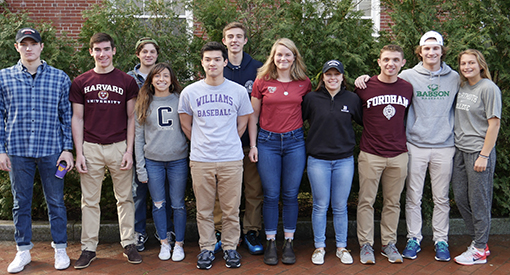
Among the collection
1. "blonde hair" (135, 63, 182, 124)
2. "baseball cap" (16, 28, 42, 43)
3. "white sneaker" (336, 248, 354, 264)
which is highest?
"baseball cap" (16, 28, 42, 43)

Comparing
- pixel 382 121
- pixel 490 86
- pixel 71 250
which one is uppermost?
pixel 490 86

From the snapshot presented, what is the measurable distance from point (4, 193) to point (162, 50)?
8.31 feet

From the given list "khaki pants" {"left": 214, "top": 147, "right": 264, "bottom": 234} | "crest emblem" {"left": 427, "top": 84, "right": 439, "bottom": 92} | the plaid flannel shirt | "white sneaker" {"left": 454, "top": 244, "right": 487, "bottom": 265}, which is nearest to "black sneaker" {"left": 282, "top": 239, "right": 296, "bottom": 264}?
"khaki pants" {"left": 214, "top": 147, "right": 264, "bottom": 234}

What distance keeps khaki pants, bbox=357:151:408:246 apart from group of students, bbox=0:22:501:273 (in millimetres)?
11

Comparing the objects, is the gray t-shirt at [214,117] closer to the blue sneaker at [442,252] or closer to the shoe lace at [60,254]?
the shoe lace at [60,254]

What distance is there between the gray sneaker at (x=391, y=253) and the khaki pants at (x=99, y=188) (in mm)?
2617

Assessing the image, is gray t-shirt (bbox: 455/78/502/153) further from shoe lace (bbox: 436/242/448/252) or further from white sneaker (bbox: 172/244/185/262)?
white sneaker (bbox: 172/244/185/262)

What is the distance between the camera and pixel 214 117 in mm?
4086

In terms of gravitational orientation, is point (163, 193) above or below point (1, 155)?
below

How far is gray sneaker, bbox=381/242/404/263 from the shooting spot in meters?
4.32

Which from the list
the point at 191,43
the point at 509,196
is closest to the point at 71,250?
the point at 191,43

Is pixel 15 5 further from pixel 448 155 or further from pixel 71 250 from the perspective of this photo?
pixel 448 155

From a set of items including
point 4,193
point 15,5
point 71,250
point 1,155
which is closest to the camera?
point 1,155

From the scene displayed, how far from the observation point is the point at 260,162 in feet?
14.1
